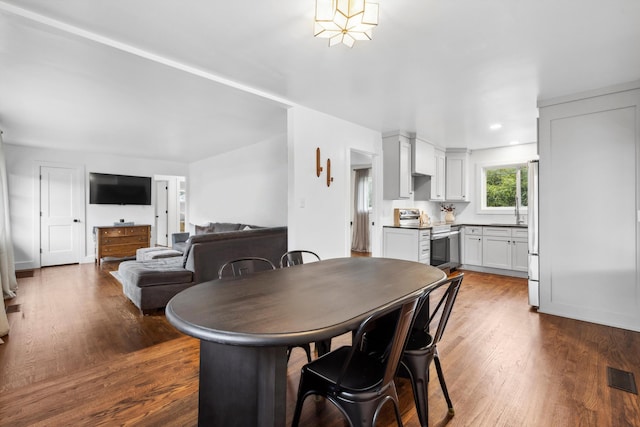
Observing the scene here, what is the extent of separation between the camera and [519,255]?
5.04 metres

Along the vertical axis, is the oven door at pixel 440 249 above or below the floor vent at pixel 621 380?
above

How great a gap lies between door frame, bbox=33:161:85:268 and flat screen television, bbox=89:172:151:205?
182mm

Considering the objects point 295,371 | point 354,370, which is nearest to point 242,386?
point 354,370

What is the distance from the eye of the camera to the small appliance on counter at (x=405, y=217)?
17.3 ft

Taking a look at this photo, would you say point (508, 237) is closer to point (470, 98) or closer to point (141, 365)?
point (470, 98)

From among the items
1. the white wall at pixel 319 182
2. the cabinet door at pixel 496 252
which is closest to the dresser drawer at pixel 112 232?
the white wall at pixel 319 182

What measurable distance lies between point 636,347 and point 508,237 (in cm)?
277

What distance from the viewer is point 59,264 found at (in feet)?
20.5

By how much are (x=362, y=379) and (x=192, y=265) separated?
2.78 meters

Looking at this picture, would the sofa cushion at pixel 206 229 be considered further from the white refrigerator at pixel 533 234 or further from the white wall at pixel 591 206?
the white wall at pixel 591 206

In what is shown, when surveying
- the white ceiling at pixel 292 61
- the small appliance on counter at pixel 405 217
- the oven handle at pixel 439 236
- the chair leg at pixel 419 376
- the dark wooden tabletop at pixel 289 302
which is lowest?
the chair leg at pixel 419 376

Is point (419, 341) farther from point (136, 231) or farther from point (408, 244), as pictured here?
point (136, 231)

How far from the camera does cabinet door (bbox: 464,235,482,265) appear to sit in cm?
556

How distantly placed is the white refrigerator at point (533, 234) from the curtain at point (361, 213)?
170 inches
